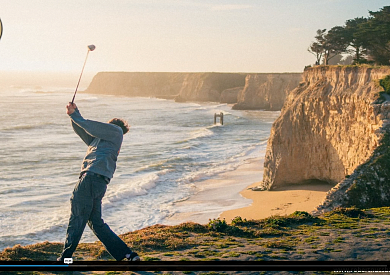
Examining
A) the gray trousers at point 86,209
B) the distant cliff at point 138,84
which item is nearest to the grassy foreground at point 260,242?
the gray trousers at point 86,209

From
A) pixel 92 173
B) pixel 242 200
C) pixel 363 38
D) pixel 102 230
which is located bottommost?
pixel 242 200

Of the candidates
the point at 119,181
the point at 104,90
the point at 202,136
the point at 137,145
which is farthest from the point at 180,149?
the point at 104,90

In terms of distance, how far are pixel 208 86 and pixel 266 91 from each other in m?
30.1

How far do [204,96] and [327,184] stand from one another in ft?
280

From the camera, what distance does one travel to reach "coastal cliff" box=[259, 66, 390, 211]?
12.8 m

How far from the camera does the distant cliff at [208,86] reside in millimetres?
74438

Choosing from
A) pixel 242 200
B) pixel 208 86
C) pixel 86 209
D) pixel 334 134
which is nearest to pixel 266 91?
pixel 208 86

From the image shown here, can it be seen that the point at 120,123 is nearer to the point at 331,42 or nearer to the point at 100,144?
the point at 100,144

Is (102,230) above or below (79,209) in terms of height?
below

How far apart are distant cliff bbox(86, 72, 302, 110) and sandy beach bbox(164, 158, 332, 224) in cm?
5031

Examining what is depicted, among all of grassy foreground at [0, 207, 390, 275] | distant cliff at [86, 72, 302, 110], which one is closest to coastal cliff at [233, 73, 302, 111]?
distant cliff at [86, 72, 302, 110]

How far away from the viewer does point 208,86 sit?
104m

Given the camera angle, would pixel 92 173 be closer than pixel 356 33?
Yes

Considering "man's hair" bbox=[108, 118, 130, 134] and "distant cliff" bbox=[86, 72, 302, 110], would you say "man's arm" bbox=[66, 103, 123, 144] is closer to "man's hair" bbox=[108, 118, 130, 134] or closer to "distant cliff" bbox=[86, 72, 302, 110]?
"man's hair" bbox=[108, 118, 130, 134]
